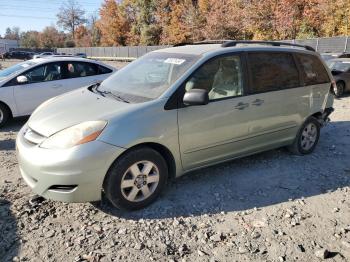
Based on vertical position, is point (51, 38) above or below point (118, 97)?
above

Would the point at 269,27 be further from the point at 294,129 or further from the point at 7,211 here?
the point at 7,211

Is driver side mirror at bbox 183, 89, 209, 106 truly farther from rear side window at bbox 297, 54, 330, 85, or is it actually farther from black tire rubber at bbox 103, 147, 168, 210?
rear side window at bbox 297, 54, 330, 85

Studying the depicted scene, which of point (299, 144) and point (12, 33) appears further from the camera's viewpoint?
point (12, 33)

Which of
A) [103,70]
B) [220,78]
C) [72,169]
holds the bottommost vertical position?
[72,169]

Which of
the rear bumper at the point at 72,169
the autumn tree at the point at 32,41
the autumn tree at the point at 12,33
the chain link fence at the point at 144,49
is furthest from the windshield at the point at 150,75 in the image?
the autumn tree at the point at 12,33

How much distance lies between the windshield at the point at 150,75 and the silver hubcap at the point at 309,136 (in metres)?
2.49

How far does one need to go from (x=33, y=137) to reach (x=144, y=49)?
47.3 m

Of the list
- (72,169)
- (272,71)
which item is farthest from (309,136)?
(72,169)

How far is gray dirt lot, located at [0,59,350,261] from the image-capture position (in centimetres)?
343

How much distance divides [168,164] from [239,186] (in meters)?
1.08

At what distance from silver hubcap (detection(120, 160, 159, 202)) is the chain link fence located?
1023 inches

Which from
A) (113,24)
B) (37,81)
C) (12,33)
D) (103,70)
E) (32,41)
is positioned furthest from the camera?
(12,33)

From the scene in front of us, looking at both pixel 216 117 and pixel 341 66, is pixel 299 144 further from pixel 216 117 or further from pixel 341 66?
pixel 341 66

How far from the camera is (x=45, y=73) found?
8258mm
